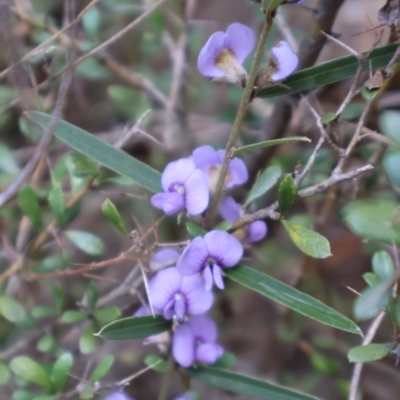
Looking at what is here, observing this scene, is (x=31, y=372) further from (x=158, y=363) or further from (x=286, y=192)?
(x=286, y=192)

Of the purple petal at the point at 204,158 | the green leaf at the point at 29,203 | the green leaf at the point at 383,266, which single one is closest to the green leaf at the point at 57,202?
the green leaf at the point at 29,203

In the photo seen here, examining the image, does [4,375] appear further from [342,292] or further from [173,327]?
[342,292]

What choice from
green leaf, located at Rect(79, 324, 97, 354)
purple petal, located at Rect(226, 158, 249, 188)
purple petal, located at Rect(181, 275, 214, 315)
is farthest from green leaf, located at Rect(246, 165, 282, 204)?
green leaf, located at Rect(79, 324, 97, 354)

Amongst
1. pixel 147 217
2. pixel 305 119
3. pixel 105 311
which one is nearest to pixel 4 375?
pixel 105 311

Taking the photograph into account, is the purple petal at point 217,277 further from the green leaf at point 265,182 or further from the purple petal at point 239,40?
the purple petal at point 239,40

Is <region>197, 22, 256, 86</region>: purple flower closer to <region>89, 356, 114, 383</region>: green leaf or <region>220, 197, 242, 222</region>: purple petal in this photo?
<region>220, 197, 242, 222</region>: purple petal

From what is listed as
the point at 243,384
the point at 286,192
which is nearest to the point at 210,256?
the point at 286,192

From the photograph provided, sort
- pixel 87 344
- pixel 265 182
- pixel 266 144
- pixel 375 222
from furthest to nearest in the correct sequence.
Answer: pixel 87 344
pixel 265 182
pixel 266 144
pixel 375 222
